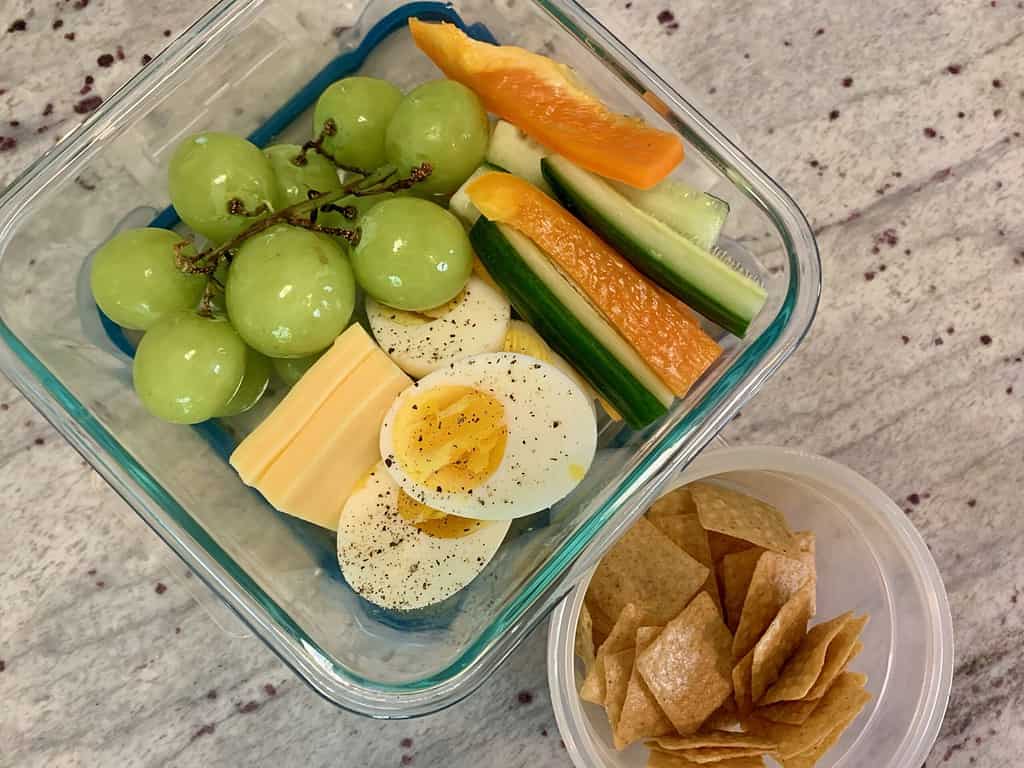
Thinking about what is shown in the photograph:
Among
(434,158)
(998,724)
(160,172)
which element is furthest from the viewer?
(998,724)

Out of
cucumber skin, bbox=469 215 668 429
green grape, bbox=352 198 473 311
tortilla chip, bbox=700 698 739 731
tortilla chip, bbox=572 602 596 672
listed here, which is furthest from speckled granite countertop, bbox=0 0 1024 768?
green grape, bbox=352 198 473 311

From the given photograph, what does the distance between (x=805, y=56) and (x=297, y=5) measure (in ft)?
1.78

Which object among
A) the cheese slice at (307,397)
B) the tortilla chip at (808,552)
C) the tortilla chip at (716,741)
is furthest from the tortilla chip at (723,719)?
the cheese slice at (307,397)

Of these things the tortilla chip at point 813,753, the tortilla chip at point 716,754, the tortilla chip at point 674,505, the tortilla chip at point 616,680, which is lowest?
the tortilla chip at point 813,753

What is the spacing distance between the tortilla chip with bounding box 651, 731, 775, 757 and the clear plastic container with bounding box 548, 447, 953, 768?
0.07 meters

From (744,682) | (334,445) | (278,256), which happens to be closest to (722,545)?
(744,682)

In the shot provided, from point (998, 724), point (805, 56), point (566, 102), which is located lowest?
point (998, 724)

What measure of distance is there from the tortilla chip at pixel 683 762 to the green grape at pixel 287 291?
497 millimetres

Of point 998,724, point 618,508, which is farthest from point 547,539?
point 998,724

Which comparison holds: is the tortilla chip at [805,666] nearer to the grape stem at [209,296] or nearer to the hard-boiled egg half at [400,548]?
the hard-boiled egg half at [400,548]

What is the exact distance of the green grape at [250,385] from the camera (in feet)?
2.40

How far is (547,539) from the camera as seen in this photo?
752mm

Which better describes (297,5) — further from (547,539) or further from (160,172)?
(547,539)

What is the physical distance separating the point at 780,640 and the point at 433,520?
354 mm
